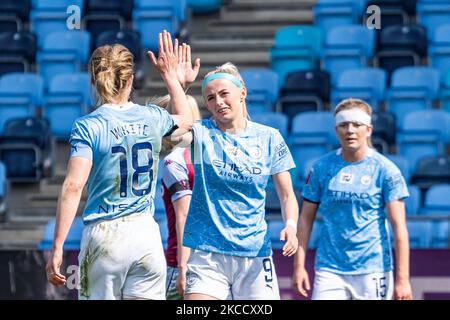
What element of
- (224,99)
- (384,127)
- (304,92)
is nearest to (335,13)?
(304,92)

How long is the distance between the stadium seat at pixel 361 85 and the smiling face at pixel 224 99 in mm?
7297

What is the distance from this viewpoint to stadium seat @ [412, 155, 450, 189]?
13.3m

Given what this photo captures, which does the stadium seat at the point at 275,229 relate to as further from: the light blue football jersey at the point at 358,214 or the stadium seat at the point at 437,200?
the light blue football jersey at the point at 358,214

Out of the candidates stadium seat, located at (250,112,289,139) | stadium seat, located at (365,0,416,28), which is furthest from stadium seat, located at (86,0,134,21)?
stadium seat, located at (250,112,289,139)

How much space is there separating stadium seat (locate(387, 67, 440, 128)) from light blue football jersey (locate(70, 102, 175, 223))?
7968mm

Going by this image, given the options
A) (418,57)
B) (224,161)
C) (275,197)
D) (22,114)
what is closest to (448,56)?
(418,57)

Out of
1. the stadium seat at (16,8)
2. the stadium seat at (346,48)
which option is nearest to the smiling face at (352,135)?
the stadium seat at (346,48)

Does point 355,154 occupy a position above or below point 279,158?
above

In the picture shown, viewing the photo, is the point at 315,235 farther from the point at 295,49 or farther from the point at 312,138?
the point at 295,49

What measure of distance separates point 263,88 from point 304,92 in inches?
18.6

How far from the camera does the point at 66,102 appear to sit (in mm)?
14812

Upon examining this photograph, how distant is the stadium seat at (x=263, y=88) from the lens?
573 inches
